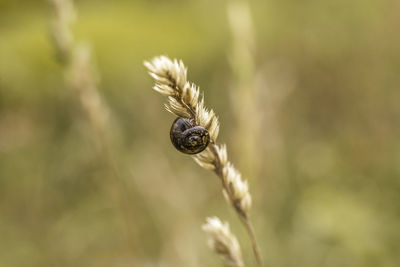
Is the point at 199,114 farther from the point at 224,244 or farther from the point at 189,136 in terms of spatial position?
the point at 224,244

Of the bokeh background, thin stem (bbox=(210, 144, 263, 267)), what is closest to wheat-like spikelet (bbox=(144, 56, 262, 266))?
thin stem (bbox=(210, 144, 263, 267))

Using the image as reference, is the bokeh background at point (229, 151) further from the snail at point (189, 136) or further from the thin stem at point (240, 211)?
the thin stem at point (240, 211)

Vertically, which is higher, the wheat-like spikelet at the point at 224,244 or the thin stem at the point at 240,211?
the thin stem at the point at 240,211

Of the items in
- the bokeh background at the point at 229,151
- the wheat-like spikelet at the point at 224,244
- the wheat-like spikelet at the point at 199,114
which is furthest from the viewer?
the bokeh background at the point at 229,151

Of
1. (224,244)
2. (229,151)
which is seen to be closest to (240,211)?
(224,244)

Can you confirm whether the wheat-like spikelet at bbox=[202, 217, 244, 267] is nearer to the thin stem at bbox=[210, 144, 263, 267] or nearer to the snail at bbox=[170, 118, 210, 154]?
the thin stem at bbox=[210, 144, 263, 267]

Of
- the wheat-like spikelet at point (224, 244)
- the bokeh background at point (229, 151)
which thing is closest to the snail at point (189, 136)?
the wheat-like spikelet at point (224, 244)
